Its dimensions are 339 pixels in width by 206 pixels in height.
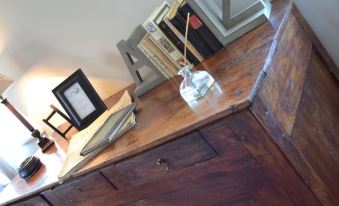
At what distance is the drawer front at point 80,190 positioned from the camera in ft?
4.55

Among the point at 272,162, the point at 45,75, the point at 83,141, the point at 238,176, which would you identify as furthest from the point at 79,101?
the point at 272,162

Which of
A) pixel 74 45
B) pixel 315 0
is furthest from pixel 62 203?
pixel 315 0

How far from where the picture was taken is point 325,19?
4.89ft

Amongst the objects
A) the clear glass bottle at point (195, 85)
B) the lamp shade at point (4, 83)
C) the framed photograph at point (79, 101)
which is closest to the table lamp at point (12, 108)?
the lamp shade at point (4, 83)

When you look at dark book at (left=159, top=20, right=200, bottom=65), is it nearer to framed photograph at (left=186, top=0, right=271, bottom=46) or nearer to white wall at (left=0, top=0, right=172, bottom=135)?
framed photograph at (left=186, top=0, right=271, bottom=46)

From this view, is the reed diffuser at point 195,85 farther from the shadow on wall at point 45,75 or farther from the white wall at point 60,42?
the shadow on wall at point 45,75

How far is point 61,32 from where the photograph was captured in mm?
1926

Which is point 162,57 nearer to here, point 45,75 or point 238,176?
point 238,176

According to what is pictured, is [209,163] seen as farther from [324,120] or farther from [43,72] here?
[43,72]

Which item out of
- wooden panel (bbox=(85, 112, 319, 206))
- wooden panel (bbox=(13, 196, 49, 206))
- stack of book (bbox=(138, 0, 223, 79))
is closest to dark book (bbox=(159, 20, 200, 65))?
stack of book (bbox=(138, 0, 223, 79))

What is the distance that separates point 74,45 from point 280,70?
3.80ft

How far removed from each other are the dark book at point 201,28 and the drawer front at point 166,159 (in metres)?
0.47

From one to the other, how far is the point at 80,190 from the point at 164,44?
0.63 m

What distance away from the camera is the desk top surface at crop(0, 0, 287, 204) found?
104cm
